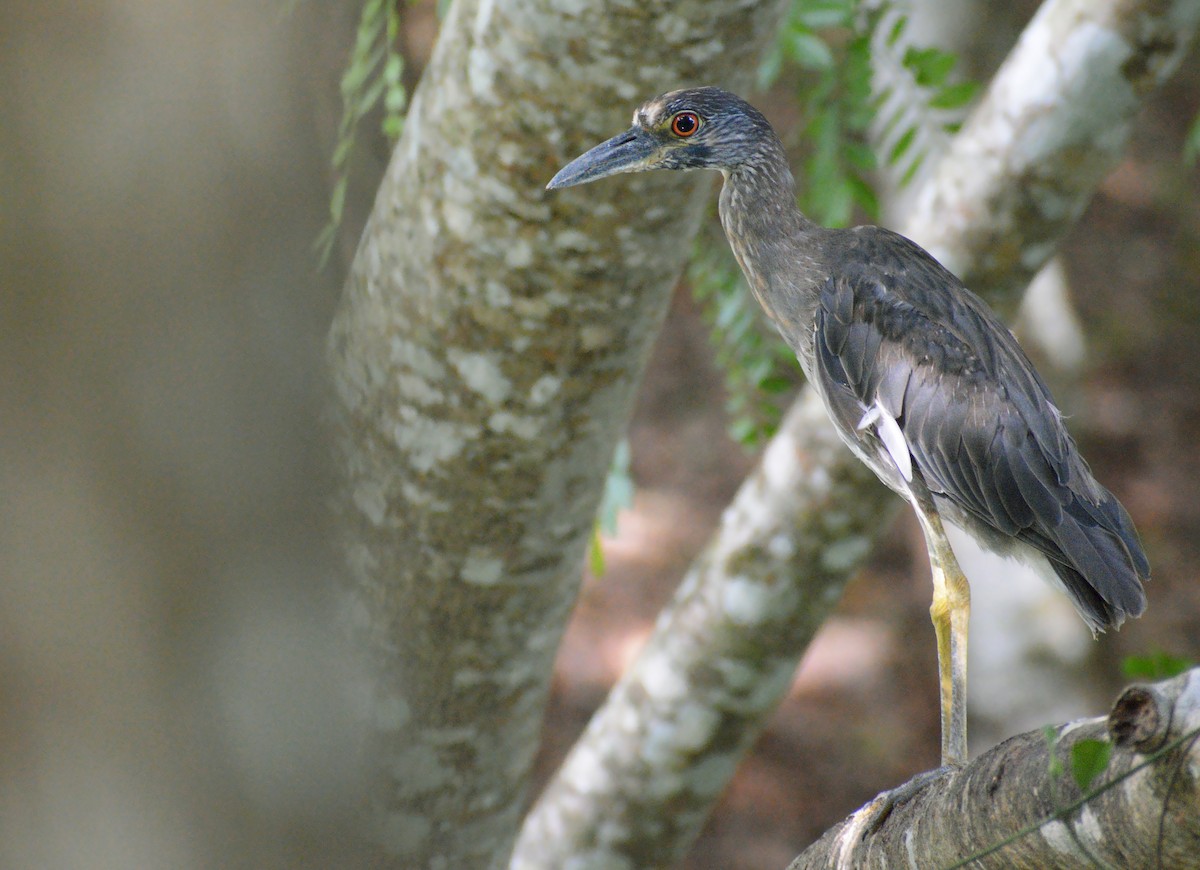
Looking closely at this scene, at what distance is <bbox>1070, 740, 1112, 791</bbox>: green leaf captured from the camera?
1090 millimetres

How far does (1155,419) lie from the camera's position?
6.98m

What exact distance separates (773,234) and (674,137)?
1.06 ft

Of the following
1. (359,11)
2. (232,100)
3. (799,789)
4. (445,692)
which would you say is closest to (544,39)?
(359,11)

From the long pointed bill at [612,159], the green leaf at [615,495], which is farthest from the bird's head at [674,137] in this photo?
the green leaf at [615,495]

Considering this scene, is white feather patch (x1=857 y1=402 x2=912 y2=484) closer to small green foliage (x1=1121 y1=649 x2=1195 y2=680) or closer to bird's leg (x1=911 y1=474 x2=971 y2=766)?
bird's leg (x1=911 y1=474 x2=971 y2=766)

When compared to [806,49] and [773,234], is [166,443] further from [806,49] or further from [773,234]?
[806,49]

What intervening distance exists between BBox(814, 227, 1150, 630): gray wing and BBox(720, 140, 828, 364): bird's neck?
48 mm

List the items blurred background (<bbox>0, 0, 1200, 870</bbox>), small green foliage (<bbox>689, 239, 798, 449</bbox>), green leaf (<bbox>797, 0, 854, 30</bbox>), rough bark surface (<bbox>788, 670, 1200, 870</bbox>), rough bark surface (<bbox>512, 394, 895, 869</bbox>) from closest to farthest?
1. blurred background (<bbox>0, 0, 1200, 870</bbox>)
2. rough bark surface (<bbox>788, 670, 1200, 870</bbox>)
3. green leaf (<bbox>797, 0, 854, 30</bbox>)
4. rough bark surface (<bbox>512, 394, 895, 869</bbox>)
5. small green foliage (<bbox>689, 239, 798, 449</bbox>)

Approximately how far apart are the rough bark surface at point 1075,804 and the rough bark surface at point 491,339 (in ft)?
2.73

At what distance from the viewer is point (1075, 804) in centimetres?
119

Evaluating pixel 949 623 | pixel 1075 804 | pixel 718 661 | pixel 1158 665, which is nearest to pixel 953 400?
pixel 949 623

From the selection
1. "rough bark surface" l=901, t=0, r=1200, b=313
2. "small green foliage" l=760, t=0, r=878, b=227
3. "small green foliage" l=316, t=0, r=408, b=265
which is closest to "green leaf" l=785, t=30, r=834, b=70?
"small green foliage" l=760, t=0, r=878, b=227

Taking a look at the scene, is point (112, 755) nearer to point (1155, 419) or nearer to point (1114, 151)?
point (1114, 151)

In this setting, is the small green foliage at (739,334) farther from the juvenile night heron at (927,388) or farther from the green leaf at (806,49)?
the juvenile night heron at (927,388)
